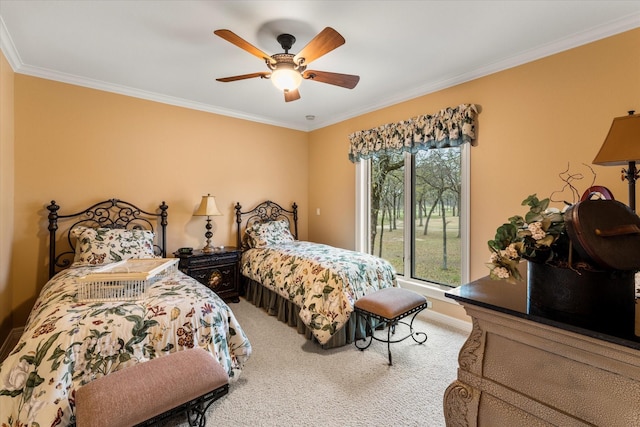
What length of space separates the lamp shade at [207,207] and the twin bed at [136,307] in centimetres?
44

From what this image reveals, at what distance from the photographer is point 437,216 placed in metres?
3.31

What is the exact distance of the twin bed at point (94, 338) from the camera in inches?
53.5

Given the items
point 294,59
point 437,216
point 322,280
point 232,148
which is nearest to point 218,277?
point 322,280

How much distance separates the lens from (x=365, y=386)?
2.06 meters

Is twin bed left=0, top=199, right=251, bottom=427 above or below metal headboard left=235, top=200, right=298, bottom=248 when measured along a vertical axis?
below

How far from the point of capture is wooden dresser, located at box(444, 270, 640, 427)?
2.34 feet

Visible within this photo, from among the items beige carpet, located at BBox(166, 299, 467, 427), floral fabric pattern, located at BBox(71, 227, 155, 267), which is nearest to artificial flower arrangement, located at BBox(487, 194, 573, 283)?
beige carpet, located at BBox(166, 299, 467, 427)

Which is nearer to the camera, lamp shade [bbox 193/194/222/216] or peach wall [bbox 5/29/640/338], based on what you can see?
peach wall [bbox 5/29/640/338]

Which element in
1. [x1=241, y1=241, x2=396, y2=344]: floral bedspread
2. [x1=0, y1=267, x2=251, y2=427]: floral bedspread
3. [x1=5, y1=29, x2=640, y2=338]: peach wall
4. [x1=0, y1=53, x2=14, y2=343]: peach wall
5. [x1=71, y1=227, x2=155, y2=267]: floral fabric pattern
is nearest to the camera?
[x1=0, y1=267, x2=251, y2=427]: floral bedspread

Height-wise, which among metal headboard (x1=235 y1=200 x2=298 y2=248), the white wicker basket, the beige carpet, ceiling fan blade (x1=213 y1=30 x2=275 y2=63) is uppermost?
ceiling fan blade (x1=213 y1=30 x2=275 y2=63)

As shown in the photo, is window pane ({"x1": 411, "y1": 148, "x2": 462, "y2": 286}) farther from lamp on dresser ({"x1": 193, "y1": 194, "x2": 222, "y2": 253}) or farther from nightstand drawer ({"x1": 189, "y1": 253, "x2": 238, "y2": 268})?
lamp on dresser ({"x1": 193, "y1": 194, "x2": 222, "y2": 253})

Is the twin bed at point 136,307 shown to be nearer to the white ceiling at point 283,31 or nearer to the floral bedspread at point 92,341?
the floral bedspread at point 92,341

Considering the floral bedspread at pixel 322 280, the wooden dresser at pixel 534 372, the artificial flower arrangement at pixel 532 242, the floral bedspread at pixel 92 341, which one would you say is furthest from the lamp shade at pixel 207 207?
the artificial flower arrangement at pixel 532 242

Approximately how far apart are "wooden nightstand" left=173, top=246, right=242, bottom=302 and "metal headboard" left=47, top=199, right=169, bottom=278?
1.54 feet
